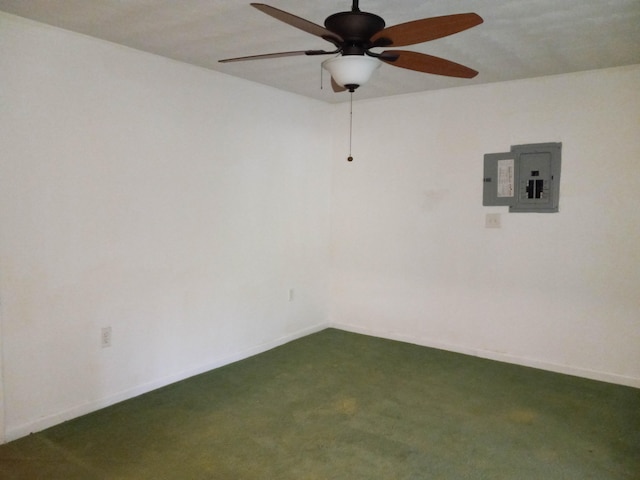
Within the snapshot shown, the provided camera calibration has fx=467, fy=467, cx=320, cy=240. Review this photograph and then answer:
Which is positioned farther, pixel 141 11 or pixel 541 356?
pixel 541 356

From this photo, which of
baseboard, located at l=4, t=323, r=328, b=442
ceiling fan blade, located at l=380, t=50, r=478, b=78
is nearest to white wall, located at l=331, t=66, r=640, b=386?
baseboard, located at l=4, t=323, r=328, b=442

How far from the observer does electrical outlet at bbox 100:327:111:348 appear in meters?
2.93

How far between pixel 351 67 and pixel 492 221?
2.48m

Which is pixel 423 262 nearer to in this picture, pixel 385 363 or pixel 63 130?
pixel 385 363

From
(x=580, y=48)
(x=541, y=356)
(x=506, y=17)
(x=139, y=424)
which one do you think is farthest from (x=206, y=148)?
(x=541, y=356)

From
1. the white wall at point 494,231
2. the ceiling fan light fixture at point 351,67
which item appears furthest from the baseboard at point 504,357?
the ceiling fan light fixture at point 351,67

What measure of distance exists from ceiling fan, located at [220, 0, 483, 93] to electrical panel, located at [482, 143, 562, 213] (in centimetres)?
191

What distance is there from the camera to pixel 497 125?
3.83 meters

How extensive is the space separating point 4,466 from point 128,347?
0.93 m

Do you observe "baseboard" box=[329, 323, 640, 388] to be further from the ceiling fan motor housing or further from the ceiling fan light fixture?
the ceiling fan motor housing

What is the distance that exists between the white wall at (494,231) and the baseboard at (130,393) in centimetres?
106

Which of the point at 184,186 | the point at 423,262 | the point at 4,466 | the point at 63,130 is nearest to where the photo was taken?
the point at 4,466

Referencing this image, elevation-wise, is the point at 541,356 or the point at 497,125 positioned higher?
the point at 497,125

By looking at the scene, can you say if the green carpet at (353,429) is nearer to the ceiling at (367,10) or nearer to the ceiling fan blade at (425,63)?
the ceiling fan blade at (425,63)
